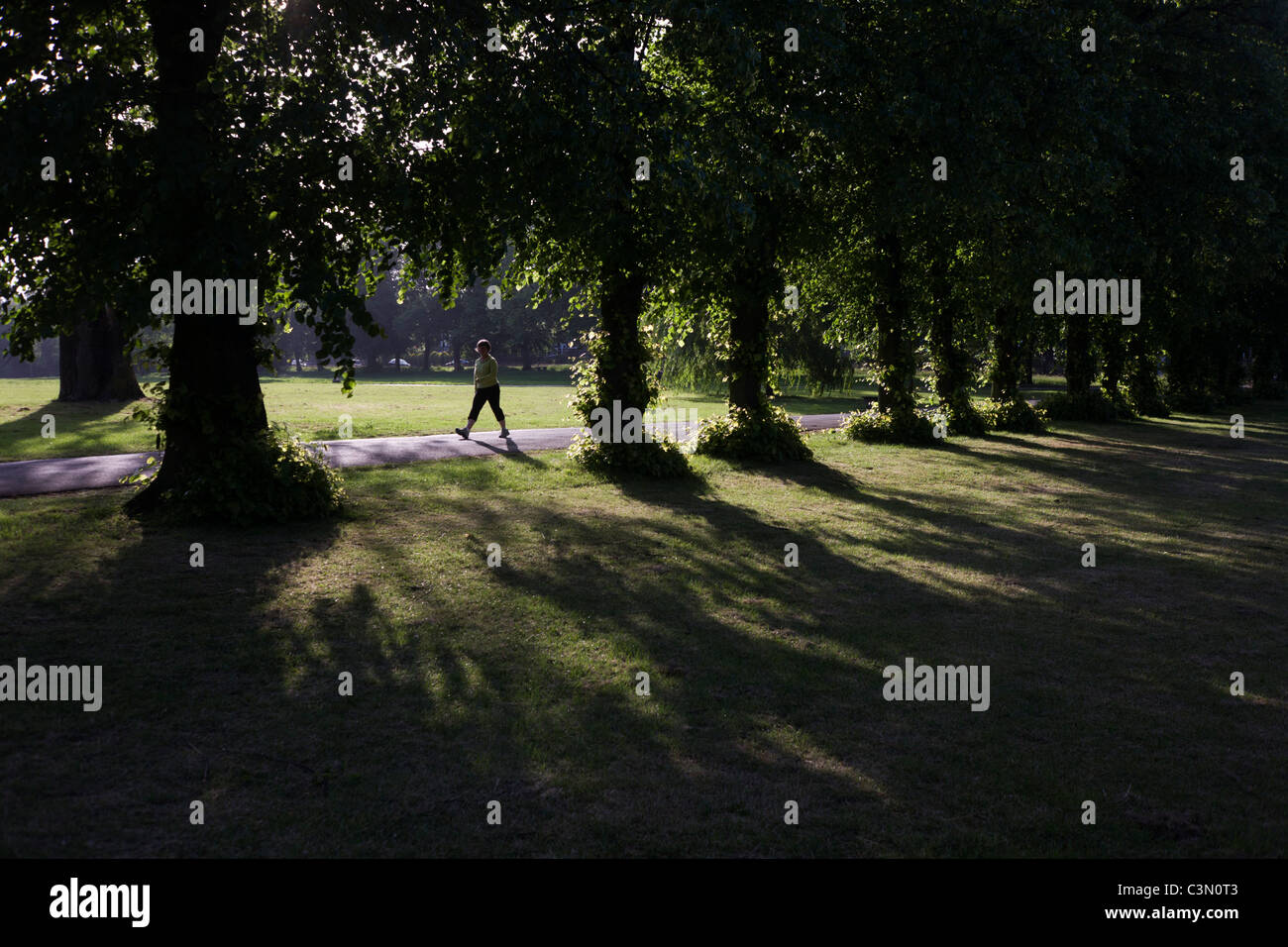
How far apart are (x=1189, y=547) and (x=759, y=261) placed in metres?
8.72

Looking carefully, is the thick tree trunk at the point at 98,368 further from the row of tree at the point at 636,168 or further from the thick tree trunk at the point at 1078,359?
the thick tree trunk at the point at 1078,359

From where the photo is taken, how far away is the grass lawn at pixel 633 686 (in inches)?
172

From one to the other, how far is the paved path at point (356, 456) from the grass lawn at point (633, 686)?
1225 millimetres

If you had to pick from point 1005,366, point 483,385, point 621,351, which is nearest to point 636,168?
point 621,351

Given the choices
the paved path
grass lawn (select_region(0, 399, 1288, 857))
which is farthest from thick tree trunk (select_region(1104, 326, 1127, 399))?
grass lawn (select_region(0, 399, 1288, 857))

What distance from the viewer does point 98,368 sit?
26.9m

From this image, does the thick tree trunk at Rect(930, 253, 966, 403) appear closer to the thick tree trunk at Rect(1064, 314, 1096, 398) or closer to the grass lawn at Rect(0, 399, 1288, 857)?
the thick tree trunk at Rect(1064, 314, 1096, 398)

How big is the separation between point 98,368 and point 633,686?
86.5 ft

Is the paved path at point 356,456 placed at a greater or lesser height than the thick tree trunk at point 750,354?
lesser

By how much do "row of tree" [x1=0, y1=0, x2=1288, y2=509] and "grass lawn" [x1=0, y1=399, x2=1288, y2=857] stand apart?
2670mm

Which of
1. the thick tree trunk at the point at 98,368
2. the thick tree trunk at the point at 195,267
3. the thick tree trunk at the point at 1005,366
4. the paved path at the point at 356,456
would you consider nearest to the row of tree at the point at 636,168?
the thick tree trunk at the point at 195,267

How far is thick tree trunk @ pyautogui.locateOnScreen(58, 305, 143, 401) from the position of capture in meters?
26.7
